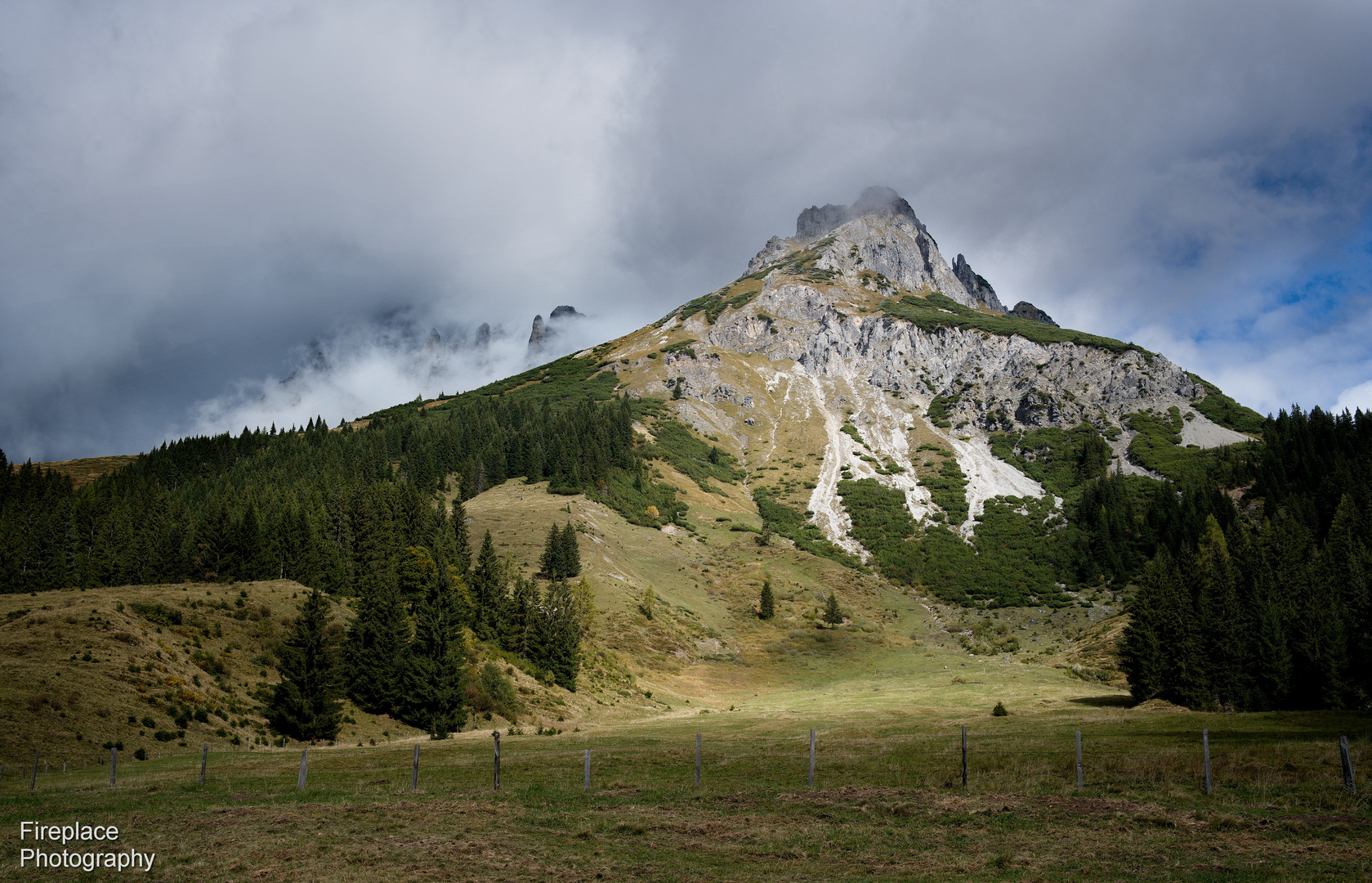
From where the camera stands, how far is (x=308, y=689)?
48469 mm

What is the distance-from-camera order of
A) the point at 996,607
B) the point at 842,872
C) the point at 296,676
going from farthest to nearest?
the point at 996,607 → the point at 296,676 → the point at 842,872

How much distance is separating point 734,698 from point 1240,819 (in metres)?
69.0

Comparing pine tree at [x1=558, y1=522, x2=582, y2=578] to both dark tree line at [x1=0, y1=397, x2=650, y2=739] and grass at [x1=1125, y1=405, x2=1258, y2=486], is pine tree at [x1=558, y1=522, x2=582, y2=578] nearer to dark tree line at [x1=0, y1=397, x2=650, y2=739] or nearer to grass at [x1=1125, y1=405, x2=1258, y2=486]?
dark tree line at [x1=0, y1=397, x2=650, y2=739]

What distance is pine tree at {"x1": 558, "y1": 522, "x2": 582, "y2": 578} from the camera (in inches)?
3979

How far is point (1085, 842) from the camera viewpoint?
53.2 feet

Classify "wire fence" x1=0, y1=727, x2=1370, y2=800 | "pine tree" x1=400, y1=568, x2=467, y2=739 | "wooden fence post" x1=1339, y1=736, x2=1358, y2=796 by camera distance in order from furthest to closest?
"pine tree" x1=400, y1=568, x2=467, y2=739
"wire fence" x1=0, y1=727, x2=1370, y2=800
"wooden fence post" x1=1339, y1=736, x2=1358, y2=796

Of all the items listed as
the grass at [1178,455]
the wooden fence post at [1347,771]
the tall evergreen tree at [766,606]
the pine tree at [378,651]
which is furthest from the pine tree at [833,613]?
the wooden fence post at [1347,771]

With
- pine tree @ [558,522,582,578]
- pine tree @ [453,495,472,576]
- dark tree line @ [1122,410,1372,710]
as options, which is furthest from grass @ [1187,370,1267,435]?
pine tree @ [453,495,472,576]

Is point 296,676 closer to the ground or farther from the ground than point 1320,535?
closer to the ground

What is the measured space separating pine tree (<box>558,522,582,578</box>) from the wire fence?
5924cm

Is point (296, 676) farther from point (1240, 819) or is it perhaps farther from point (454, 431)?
point (454, 431)

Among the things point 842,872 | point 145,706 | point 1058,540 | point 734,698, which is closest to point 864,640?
point 734,698

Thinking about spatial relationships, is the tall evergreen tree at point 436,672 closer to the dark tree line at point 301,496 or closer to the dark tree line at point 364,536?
the dark tree line at point 364,536

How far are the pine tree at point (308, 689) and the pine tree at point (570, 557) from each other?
5126 cm
